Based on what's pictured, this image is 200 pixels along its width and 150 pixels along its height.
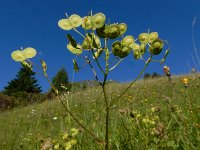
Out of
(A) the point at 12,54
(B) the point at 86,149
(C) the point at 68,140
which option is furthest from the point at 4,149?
(A) the point at 12,54

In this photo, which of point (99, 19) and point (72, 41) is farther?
point (72, 41)

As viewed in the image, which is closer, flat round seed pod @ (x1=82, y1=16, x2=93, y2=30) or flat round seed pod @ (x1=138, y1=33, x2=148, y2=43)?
flat round seed pod @ (x1=82, y1=16, x2=93, y2=30)

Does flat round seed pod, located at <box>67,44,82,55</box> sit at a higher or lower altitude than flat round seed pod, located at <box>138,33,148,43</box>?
lower

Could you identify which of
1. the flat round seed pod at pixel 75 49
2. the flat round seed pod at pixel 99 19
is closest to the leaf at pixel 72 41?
the flat round seed pod at pixel 75 49

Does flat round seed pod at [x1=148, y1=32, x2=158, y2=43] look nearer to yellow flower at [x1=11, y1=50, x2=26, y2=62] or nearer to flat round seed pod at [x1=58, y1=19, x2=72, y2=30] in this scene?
flat round seed pod at [x1=58, y1=19, x2=72, y2=30]

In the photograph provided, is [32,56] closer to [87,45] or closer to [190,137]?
[87,45]

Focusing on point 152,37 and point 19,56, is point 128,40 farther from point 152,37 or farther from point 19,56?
point 19,56

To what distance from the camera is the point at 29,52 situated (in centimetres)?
155

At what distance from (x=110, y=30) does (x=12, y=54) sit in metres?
0.46

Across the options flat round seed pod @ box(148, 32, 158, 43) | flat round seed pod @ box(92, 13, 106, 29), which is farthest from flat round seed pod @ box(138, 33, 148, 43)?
flat round seed pod @ box(92, 13, 106, 29)

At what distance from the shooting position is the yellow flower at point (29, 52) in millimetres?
1549

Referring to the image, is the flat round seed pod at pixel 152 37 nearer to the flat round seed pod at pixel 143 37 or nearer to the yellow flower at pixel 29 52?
the flat round seed pod at pixel 143 37

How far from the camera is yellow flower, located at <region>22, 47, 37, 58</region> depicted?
155cm

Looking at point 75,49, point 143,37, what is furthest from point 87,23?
point 143,37
